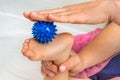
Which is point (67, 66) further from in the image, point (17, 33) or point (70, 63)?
point (17, 33)

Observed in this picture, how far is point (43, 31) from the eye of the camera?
0.61m

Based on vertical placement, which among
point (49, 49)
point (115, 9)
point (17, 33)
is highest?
point (17, 33)

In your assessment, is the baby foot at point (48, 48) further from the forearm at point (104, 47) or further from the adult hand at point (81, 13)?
the forearm at point (104, 47)

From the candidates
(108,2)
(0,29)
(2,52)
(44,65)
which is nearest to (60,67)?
(44,65)

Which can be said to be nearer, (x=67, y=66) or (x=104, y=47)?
(x=67, y=66)

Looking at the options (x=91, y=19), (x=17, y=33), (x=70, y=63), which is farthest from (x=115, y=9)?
(x=17, y=33)

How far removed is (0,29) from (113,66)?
0.45 meters

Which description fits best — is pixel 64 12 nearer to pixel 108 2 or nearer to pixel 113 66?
pixel 108 2

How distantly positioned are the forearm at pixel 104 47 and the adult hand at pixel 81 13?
16cm

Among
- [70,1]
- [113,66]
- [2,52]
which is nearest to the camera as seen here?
[113,66]

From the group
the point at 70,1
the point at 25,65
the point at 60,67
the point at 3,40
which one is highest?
the point at 70,1

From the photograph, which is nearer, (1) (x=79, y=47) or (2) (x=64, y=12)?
(2) (x=64, y=12)

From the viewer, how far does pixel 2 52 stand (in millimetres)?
985

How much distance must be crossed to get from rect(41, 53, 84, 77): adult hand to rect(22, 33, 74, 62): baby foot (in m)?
0.04
